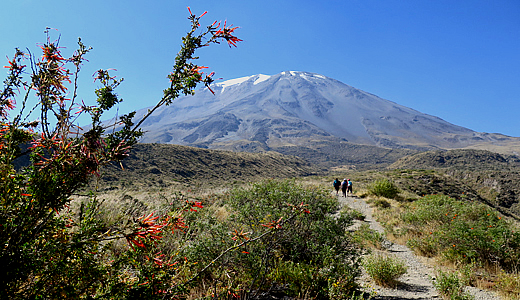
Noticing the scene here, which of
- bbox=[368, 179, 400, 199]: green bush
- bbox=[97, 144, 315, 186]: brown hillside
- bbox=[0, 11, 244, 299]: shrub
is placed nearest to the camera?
bbox=[0, 11, 244, 299]: shrub

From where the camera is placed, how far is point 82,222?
1.75m

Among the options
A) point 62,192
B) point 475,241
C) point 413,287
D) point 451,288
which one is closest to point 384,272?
point 413,287

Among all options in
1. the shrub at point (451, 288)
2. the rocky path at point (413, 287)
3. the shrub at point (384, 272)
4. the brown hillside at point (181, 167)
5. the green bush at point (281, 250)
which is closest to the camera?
the green bush at point (281, 250)

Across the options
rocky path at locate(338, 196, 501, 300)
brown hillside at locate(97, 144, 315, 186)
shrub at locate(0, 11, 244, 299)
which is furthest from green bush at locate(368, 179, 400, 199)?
brown hillside at locate(97, 144, 315, 186)

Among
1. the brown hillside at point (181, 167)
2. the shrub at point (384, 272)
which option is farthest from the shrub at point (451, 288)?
the brown hillside at point (181, 167)

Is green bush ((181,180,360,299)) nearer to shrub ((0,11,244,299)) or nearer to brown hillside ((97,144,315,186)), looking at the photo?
shrub ((0,11,244,299))

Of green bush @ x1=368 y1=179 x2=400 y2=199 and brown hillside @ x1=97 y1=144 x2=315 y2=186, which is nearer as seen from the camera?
green bush @ x1=368 y1=179 x2=400 y2=199

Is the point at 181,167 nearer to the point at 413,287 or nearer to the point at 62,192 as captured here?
the point at 413,287

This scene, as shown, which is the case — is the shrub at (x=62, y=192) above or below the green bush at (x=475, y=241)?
above

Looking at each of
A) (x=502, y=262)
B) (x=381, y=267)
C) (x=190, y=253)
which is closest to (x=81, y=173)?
(x=190, y=253)

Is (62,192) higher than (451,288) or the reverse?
higher

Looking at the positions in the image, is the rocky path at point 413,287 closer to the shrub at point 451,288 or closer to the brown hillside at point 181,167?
the shrub at point 451,288

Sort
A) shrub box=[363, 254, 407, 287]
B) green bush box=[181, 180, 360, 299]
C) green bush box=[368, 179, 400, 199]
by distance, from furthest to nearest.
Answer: green bush box=[368, 179, 400, 199] → shrub box=[363, 254, 407, 287] → green bush box=[181, 180, 360, 299]

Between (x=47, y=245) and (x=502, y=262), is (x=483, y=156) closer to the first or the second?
(x=502, y=262)
